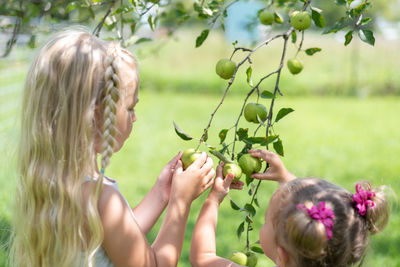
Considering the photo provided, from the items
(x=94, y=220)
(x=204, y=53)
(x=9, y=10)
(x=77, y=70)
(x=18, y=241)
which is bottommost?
(x=204, y=53)

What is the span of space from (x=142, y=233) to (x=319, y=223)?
1.45 ft

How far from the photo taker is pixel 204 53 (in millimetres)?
12367

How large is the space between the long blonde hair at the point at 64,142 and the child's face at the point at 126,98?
4cm

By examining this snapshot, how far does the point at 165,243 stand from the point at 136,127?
217 inches

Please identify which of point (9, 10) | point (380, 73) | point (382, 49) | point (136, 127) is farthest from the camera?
point (382, 49)

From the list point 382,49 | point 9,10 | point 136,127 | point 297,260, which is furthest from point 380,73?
point 297,260

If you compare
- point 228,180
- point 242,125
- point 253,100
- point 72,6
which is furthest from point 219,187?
point 253,100

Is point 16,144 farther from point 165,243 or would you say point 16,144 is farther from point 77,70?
point 165,243

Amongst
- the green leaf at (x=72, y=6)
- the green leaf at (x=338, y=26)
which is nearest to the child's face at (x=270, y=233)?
A: the green leaf at (x=338, y=26)

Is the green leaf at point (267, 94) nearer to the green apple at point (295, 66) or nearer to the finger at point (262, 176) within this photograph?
the finger at point (262, 176)

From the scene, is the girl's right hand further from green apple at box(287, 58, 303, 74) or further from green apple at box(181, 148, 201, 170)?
green apple at box(287, 58, 303, 74)

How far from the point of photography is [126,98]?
4.26 ft

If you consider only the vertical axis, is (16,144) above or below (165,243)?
above

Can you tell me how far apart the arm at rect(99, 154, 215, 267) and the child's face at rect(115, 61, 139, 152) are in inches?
6.1
